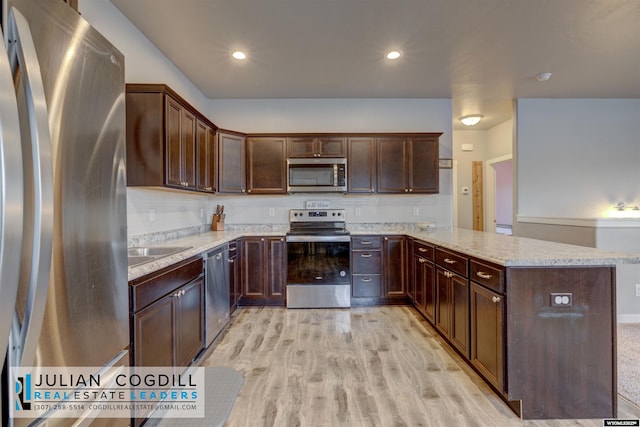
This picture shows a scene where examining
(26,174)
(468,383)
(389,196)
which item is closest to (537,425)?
(468,383)

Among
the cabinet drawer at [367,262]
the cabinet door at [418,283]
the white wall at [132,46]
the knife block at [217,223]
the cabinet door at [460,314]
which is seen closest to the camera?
the white wall at [132,46]

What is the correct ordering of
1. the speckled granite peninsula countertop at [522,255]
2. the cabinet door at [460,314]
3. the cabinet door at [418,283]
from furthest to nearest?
the cabinet door at [418,283] < the cabinet door at [460,314] < the speckled granite peninsula countertop at [522,255]

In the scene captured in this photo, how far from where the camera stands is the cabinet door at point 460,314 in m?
2.19

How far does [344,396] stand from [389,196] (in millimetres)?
2809

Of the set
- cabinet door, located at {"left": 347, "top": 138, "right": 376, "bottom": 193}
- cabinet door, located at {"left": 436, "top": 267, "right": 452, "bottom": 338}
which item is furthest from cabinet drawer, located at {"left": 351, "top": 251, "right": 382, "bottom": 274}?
cabinet door, located at {"left": 436, "top": 267, "right": 452, "bottom": 338}

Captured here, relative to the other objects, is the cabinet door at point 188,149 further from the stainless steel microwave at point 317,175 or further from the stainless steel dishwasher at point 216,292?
the stainless steel microwave at point 317,175

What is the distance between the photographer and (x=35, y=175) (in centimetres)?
73

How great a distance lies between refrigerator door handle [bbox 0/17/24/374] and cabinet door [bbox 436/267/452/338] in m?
2.55

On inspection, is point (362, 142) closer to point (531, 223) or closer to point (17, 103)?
point (531, 223)

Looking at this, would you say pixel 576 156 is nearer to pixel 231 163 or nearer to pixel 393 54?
pixel 393 54

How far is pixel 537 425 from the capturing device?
1.69 m

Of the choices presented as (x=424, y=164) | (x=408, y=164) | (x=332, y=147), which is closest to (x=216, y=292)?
(x=332, y=147)

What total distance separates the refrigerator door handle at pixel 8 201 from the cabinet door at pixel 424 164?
375 cm

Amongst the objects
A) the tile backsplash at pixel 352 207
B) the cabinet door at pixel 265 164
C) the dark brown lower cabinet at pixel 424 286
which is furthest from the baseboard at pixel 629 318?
the cabinet door at pixel 265 164
